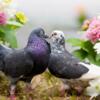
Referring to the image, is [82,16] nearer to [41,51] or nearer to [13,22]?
[13,22]

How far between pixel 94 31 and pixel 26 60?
0.84ft

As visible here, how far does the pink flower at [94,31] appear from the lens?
1101mm

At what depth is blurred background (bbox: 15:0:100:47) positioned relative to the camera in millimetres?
1438

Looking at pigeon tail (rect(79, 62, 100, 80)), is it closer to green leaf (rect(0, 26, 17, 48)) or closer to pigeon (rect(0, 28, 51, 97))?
pigeon (rect(0, 28, 51, 97))

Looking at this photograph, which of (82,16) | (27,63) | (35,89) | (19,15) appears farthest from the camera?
(82,16)

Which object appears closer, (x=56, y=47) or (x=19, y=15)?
(x=56, y=47)

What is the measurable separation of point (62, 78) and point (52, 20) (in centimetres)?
49

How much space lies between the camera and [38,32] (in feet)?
3.24

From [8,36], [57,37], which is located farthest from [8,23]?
[57,37]

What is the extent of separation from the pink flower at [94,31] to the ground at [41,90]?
0.15 m

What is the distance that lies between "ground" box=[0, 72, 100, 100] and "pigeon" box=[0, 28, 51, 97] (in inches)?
2.0

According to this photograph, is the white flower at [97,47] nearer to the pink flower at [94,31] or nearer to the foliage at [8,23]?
the pink flower at [94,31]

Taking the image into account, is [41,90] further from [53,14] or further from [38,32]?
[53,14]

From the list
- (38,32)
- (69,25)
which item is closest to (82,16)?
(69,25)
